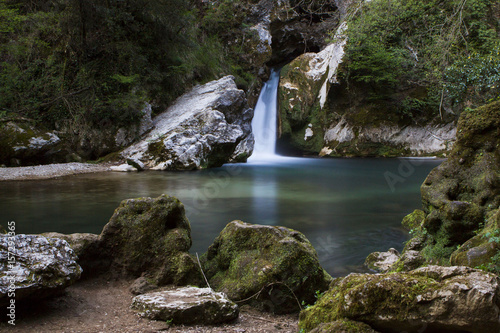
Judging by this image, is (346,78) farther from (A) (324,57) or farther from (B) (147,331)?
(B) (147,331)

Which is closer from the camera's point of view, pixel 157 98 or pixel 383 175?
pixel 383 175

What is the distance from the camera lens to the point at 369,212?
9289mm

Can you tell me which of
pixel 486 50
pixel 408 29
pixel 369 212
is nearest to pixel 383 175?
pixel 369 212

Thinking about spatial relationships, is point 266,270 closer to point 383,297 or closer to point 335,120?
point 383,297

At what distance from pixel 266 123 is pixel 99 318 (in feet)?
75.5

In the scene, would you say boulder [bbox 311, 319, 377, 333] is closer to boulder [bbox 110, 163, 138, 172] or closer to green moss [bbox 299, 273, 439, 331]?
green moss [bbox 299, 273, 439, 331]

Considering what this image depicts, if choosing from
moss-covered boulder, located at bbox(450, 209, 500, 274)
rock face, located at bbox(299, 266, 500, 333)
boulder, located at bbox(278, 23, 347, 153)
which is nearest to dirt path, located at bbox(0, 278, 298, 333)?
rock face, located at bbox(299, 266, 500, 333)

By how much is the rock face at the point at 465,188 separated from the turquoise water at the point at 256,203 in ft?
5.10

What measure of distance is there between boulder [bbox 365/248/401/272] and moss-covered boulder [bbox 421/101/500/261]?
0.88 m

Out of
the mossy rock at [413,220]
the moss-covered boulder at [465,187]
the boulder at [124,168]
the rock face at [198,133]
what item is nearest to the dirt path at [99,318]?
the moss-covered boulder at [465,187]

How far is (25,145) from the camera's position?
1416 cm

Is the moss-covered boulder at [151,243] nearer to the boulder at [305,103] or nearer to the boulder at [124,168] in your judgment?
the boulder at [124,168]

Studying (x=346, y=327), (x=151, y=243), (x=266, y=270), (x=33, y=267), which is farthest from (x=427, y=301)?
(x=151, y=243)

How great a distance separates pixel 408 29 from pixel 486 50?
193 inches
